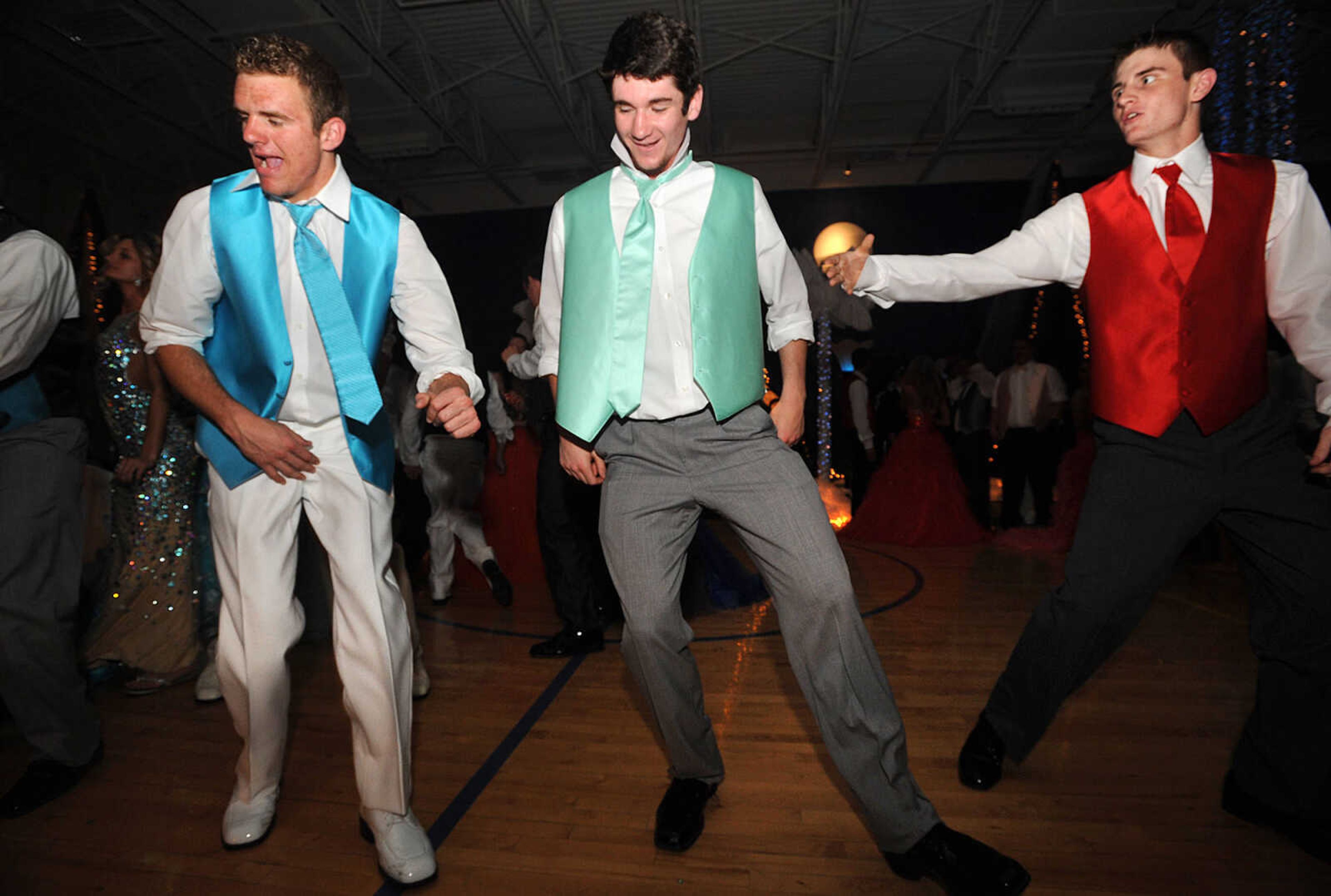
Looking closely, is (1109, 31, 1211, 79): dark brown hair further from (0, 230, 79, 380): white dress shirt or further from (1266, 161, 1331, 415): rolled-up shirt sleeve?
(0, 230, 79, 380): white dress shirt

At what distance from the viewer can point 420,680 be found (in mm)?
2994

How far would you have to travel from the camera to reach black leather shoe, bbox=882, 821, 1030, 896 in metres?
1.60

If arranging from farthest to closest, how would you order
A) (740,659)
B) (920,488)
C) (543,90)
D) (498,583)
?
(543,90)
(920,488)
(498,583)
(740,659)

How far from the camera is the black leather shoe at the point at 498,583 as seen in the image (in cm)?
430

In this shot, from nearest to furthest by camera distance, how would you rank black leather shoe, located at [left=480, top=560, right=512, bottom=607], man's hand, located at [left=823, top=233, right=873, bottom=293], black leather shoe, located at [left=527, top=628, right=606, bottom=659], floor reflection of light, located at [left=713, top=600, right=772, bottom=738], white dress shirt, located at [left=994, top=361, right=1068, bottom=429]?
man's hand, located at [left=823, top=233, right=873, bottom=293]
floor reflection of light, located at [left=713, top=600, right=772, bottom=738]
black leather shoe, located at [left=527, top=628, right=606, bottom=659]
black leather shoe, located at [left=480, top=560, right=512, bottom=607]
white dress shirt, located at [left=994, top=361, right=1068, bottom=429]

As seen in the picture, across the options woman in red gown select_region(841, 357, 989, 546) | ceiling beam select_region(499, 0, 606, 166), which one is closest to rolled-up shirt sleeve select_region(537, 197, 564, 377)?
→ woman in red gown select_region(841, 357, 989, 546)

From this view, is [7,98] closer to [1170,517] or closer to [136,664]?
[136,664]

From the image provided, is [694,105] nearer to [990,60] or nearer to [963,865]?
[963,865]

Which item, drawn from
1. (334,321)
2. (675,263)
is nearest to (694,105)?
(675,263)

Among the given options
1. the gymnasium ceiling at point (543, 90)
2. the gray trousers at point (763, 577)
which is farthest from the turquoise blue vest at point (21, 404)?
the gymnasium ceiling at point (543, 90)

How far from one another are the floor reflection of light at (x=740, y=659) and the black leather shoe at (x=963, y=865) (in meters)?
0.94

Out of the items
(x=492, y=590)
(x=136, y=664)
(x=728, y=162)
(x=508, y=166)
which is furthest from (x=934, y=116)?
(x=136, y=664)

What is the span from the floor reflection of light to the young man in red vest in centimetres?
113

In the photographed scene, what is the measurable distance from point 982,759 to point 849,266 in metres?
1.37
